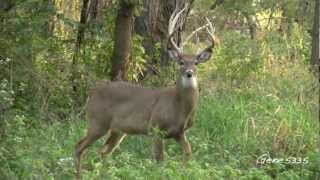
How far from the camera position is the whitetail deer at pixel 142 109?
8.95 meters

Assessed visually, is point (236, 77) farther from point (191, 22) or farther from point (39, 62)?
point (191, 22)

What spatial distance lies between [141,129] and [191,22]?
9627 millimetres

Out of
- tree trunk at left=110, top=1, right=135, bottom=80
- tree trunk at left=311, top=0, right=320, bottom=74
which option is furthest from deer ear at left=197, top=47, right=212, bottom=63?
tree trunk at left=311, top=0, right=320, bottom=74

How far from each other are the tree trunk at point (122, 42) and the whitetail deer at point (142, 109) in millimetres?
2332

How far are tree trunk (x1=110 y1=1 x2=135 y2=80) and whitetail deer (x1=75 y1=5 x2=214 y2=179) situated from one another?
91.8 inches

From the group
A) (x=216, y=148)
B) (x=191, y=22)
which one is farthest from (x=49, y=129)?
(x=191, y=22)

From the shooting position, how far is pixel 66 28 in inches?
499

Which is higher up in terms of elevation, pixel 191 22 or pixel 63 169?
pixel 191 22

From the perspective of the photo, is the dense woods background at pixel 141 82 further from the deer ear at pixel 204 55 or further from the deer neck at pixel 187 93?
the deer ear at pixel 204 55

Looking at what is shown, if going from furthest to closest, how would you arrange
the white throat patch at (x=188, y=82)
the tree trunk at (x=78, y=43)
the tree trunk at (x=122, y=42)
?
the tree trunk at (x=78, y=43) < the tree trunk at (x=122, y=42) < the white throat patch at (x=188, y=82)

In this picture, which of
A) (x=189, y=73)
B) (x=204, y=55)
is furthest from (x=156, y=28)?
(x=189, y=73)

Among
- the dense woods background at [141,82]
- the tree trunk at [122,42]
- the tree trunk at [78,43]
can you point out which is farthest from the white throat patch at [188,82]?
the tree trunk at [78,43]

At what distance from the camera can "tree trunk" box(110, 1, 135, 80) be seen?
11602 millimetres

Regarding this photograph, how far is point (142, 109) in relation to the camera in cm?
914
